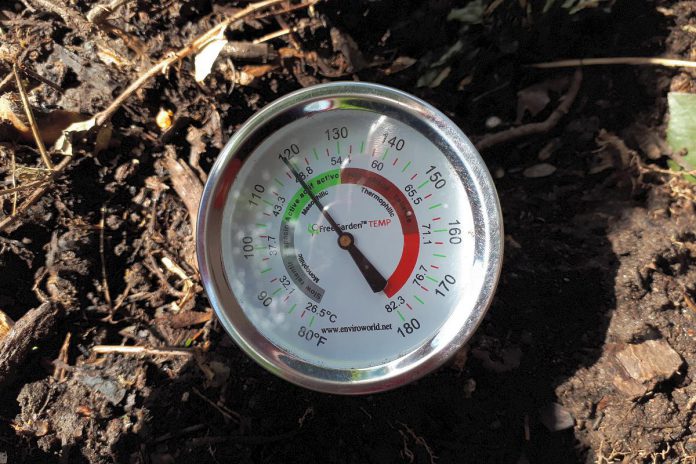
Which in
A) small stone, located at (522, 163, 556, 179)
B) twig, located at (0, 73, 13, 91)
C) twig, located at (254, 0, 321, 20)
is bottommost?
small stone, located at (522, 163, 556, 179)

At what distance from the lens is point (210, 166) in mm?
1948

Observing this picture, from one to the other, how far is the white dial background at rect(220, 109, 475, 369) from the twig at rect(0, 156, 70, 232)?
2.11 feet

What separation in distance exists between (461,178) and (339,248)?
15.6 inches

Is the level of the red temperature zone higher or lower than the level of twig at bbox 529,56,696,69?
higher

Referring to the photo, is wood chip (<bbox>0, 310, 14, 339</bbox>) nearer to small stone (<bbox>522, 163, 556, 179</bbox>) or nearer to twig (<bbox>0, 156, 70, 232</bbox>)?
twig (<bbox>0, 156, 70, 232</bbox>)

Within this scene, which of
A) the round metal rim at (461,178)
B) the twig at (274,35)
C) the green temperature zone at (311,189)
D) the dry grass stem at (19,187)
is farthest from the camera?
the twig at (274,35)

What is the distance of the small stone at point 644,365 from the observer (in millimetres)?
1691

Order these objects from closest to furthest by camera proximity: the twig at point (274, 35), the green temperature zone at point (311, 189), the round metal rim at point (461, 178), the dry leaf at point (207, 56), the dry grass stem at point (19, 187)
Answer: the round metal rim at point (461, 178) → the green temperature zone at point (311, 189) → the dry grass stem at point (19, 187) → the dry leaf at point (207, 56) → the twig at point (274, 35)

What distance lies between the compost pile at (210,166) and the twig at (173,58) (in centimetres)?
1

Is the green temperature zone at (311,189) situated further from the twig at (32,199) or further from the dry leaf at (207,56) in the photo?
the twig at (32,199)

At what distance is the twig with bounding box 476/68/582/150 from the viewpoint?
1.99 meters

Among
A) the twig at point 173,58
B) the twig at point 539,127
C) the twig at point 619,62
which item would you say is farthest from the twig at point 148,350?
the twig at point 619,62

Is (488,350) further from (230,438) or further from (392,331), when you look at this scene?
(230,438)

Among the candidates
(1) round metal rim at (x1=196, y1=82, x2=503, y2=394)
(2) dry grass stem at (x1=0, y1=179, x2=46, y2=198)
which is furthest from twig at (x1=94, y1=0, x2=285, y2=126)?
(1) round metal rim at (x1=196, y1=82, x2=503, y2=394)
